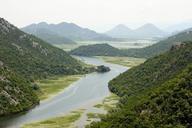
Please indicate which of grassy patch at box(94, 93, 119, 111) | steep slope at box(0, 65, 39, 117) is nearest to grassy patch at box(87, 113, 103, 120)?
grassy patch at box(94, 93, 119, 111)

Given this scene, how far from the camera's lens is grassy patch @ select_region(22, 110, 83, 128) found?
124250 millimetres

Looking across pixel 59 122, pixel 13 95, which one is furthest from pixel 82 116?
pixel 13 95

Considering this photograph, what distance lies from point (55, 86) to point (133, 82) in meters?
40.5

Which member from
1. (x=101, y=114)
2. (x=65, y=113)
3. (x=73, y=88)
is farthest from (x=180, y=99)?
(x=73, y=88)

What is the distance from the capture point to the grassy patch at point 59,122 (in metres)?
124

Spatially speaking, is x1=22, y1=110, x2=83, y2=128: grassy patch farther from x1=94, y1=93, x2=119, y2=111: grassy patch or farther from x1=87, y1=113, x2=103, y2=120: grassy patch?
x1=94, y1=93, x2=119, y2=111: grassy patch

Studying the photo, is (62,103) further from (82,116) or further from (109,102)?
(82,116)

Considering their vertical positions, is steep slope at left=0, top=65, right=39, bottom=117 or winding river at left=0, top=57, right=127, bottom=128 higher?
steep slope at left=0, top=65, right=39, bottom=117

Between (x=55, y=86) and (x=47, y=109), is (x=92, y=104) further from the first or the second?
(x=55, y=86)

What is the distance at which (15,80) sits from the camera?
166 meters

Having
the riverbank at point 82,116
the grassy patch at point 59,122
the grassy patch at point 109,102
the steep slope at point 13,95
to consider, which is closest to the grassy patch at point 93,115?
the riverbank at point 82,116

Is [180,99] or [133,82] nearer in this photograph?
[180,99]

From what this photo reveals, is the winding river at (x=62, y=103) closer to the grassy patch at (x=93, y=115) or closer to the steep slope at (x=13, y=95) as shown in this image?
the steep slope at (x=13, y=95)

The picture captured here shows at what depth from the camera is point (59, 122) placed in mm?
129375
